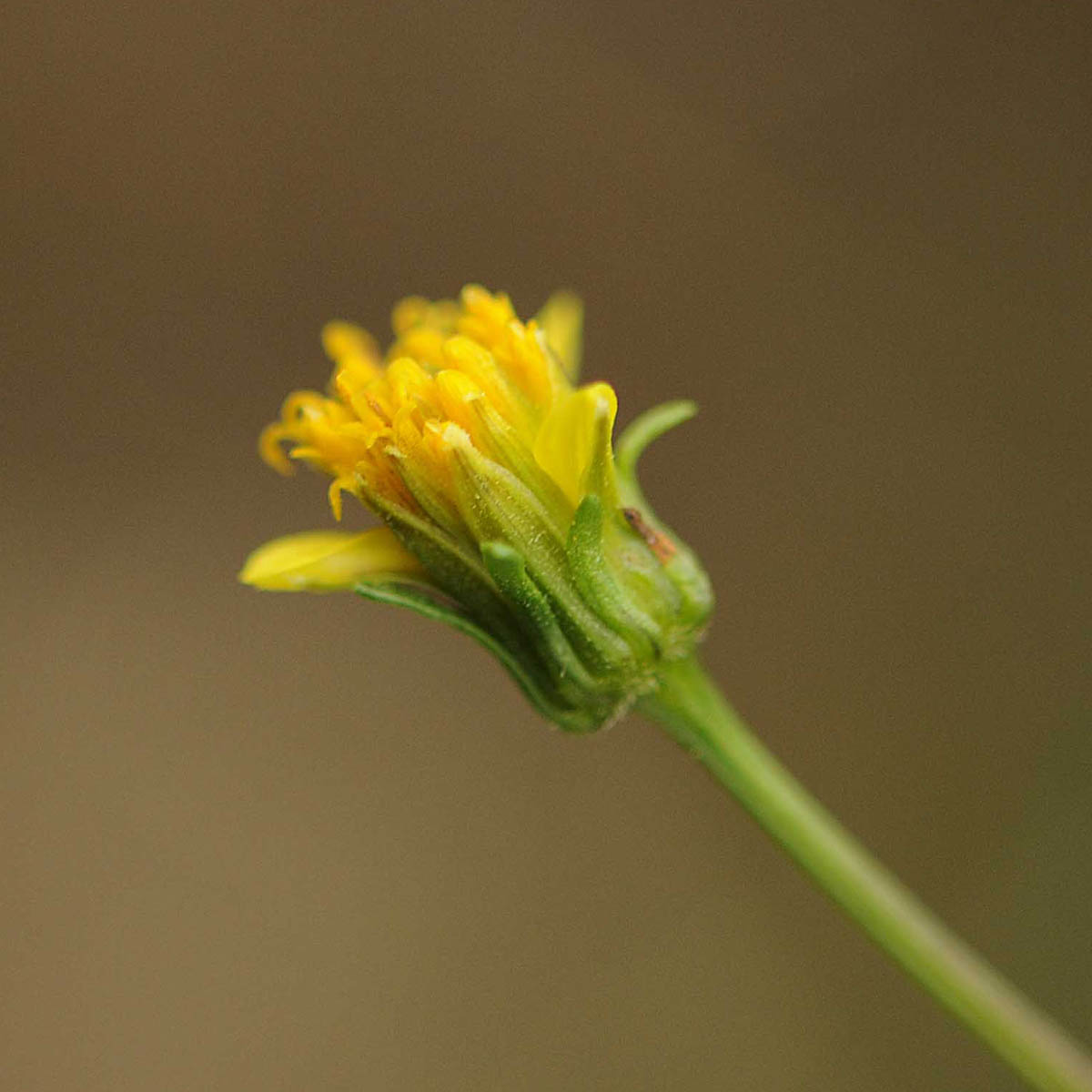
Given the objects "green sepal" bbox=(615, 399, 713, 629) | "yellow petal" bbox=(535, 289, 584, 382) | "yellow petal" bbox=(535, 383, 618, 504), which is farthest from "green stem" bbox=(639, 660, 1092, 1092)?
"yellow petal" bbox=(535, 289, 584, 382)

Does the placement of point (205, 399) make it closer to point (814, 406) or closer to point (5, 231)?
point (5, 231)

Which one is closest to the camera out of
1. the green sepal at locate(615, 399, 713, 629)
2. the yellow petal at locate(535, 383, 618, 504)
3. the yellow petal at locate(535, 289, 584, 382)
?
the yellow petal at locate(535, 383, 618, 504)

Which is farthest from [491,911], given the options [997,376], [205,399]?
[997,376]

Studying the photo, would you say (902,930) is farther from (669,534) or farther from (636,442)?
(636,442)

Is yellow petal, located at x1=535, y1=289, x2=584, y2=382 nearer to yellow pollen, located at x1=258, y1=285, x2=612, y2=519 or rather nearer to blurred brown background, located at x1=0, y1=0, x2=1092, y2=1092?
yellow pollen, located at x1=258, y1=285, x2=612, y2=519

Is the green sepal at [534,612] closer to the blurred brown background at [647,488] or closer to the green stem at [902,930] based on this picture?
the green stem at [902,930]

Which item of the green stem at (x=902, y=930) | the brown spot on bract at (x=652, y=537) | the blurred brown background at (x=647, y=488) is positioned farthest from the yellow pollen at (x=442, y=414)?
the blurred brown background at (x=647, y=488)

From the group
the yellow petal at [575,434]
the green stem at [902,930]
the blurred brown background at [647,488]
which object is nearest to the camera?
the yellow petal at [575,434]
